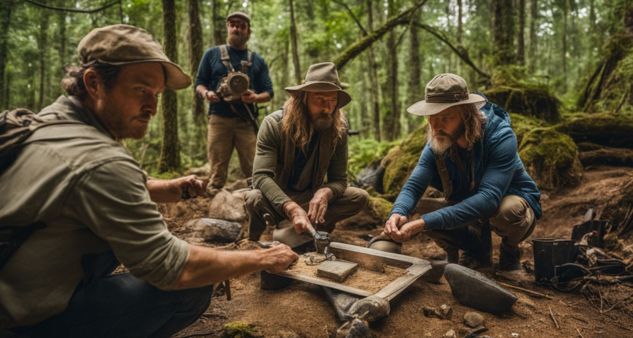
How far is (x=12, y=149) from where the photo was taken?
1.65 m

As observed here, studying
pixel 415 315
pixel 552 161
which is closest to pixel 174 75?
pixel 415 315

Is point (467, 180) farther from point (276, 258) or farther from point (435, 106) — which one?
point (276, 258)

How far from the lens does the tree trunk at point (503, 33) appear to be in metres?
8.91

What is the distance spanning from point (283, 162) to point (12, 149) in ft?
9.21

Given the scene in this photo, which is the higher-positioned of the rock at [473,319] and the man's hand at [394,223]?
the man's hand at [394,223]

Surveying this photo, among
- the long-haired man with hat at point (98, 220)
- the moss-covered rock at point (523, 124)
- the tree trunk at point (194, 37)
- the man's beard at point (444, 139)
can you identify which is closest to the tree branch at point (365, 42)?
the tree trunk at point (194, 37)

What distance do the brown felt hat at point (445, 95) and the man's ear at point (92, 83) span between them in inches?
95.4

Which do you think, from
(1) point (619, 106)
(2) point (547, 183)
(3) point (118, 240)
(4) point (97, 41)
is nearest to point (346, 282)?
(3) point (118, 240)

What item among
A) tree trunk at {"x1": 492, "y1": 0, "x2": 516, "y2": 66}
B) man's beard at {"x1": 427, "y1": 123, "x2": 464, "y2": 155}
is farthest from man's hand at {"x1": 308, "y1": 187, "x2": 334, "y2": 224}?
tree trunk at {"x1": 492, "y1": 0, "x2": 516, "y2": 66}

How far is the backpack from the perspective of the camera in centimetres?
162

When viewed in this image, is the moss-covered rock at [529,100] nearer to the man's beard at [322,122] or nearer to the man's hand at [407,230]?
the man's beard at [322,122]

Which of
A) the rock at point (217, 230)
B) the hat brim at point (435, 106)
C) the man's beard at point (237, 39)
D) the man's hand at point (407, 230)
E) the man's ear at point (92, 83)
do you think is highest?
the man's beard at point (237, 39)

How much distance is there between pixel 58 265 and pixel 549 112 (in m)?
8.27

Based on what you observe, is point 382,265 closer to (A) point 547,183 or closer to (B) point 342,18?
(A) point 547,183
